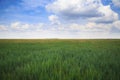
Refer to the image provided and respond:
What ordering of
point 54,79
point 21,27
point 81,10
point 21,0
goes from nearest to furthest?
1. point 54,79
2. point 81,10
3. point 21,0
4. point 21,27

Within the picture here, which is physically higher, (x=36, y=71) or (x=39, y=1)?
(x=39, y=1)

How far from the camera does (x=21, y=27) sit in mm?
4051

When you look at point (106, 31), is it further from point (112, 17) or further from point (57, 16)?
point (57, 16)

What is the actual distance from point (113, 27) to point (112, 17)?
0.99ft

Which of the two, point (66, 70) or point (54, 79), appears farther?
point (66, 70)

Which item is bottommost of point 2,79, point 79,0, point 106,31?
point 2,79

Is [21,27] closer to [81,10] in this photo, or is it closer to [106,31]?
[81,10]

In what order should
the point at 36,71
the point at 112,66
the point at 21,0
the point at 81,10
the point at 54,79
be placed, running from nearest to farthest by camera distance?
the point at 54,79 → the point at 36,71 → the point at 112,66 → the point at 81,10 → the point at 21,0

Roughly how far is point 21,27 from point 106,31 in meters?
2.71

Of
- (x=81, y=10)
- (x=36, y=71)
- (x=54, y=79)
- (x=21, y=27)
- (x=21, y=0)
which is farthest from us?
(x=21, y=27)

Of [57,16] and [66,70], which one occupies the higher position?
[57,16]

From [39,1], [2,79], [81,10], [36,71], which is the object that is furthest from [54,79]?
[39,1]

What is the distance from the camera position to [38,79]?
157 centimetres

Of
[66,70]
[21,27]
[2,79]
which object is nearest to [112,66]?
[66,70]
